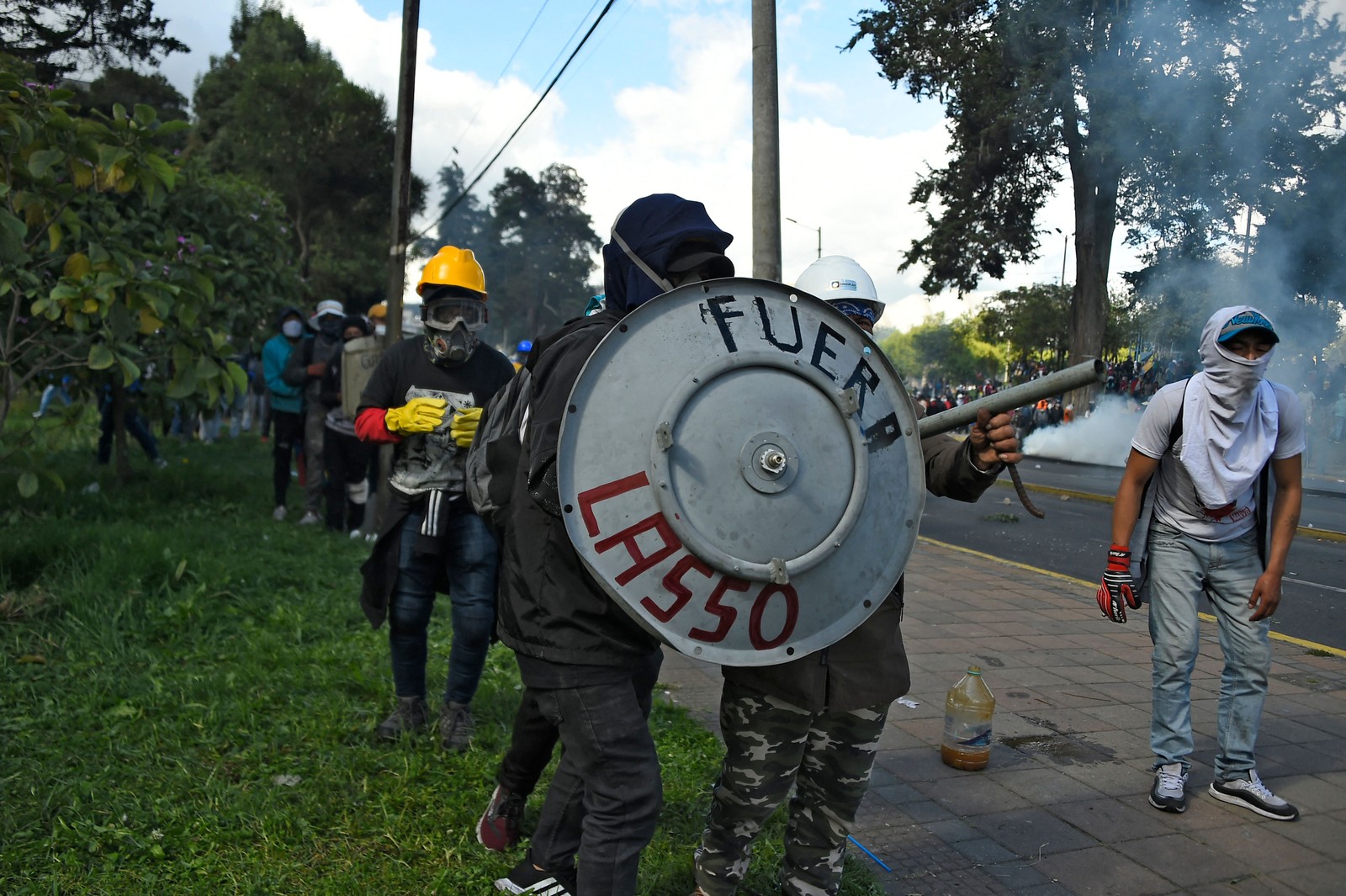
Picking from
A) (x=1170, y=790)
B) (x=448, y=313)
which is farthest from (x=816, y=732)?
(x=448, y=313)

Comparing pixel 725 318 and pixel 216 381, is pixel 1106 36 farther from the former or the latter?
pixel 725 318

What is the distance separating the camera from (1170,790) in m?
3.74

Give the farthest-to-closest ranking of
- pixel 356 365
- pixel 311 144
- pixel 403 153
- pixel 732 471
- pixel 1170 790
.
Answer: pixel 311 144 < pixel 403 153 < pixel 356 365 < pixel 1170 790 < pixel 732 471

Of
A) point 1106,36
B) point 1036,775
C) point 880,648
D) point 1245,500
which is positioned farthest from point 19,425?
point 1106,36

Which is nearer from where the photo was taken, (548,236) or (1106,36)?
(1106,36)

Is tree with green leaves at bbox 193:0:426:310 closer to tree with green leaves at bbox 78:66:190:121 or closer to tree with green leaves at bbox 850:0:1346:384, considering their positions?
tree with green leaves at bbox 78:66:190:121

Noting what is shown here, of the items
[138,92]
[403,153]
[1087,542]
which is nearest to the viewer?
[403,153]

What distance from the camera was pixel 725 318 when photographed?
2.11m

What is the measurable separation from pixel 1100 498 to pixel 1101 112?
832 centimetres

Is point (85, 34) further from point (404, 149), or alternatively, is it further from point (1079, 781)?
point (1079, 781)

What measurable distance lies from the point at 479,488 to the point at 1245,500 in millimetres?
2745

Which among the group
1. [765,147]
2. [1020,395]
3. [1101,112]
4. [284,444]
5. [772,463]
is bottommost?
[284,444]

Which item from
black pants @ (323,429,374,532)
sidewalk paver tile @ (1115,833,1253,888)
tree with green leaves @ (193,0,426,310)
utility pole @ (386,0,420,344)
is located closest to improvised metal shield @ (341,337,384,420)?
black pants @ (323,429,374,532)

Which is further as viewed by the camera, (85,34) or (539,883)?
(85,34)
